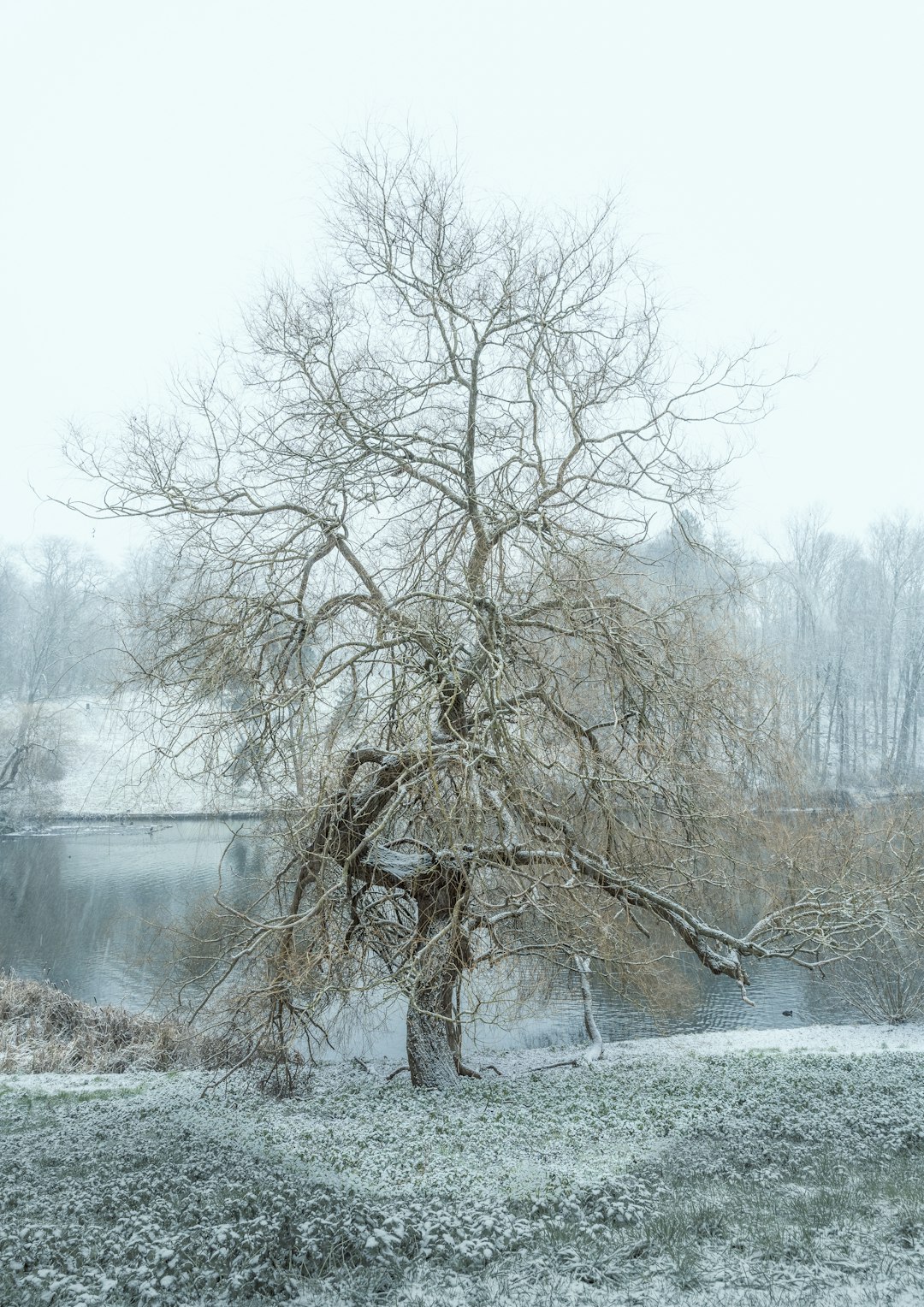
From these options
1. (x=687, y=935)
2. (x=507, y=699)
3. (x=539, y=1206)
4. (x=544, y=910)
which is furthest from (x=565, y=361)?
(x=539, y=1206)

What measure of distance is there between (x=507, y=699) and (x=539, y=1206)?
3.21 metres

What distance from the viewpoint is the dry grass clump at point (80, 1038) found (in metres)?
11.1

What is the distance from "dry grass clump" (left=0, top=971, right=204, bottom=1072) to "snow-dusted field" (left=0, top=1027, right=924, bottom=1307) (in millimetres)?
3163

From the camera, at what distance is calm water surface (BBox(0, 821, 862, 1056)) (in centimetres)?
1316

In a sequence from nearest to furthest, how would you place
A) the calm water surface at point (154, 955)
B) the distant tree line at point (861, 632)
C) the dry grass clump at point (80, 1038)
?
1. the dry grass clump at point (80, 1038)
2. the calm water surface at point (154, 955)
3. the distant tree line at point (861, 632)

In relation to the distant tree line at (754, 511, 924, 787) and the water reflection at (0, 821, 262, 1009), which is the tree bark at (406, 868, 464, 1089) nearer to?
the water reflection at (0, 821, 262, 1009)

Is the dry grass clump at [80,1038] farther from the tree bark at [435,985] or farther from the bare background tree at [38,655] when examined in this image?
the bare background tree at [38,655]

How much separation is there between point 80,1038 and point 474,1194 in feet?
28.0

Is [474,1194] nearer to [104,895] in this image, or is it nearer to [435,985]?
[435,985]

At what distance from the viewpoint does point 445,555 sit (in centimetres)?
816

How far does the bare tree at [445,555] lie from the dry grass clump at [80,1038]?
4017 millimetres

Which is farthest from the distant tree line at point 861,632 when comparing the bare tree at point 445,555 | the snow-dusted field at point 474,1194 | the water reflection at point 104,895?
the snow-dusted field at point 474,1194

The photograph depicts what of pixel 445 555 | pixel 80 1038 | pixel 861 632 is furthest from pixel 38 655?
pixel 445 555

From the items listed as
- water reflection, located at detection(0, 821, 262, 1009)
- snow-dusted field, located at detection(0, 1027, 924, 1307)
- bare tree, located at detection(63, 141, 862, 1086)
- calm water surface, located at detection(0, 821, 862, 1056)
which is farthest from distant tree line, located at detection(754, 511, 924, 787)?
snow-dusted field, located at detection(0, 1027, 924, 1307)
